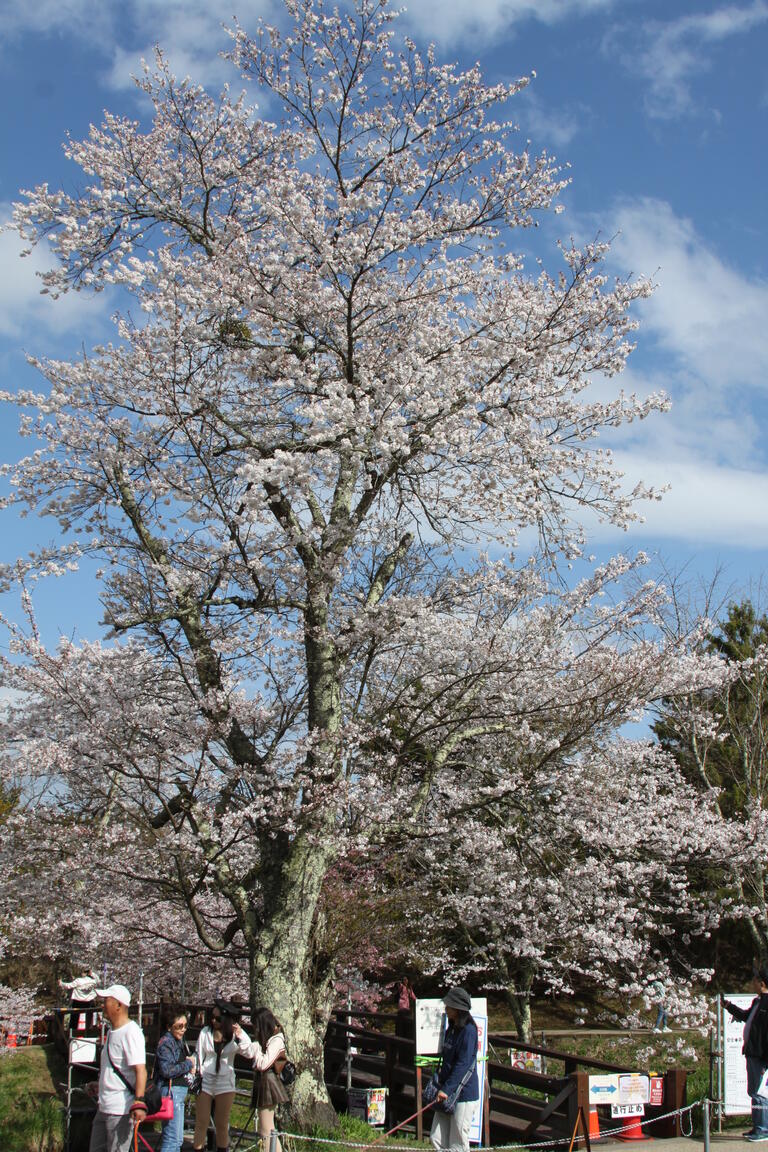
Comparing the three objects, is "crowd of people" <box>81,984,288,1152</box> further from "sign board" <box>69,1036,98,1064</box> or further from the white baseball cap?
"sign board" <box>69,1036,98,1064</box>

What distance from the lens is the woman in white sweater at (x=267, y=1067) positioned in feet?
22.8

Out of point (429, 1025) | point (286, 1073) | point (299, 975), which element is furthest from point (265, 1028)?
point (429, 1025)

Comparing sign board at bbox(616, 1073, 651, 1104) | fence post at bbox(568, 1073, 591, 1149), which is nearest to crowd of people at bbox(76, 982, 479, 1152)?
fence post at bbox(568, 1073, 591, 1149)

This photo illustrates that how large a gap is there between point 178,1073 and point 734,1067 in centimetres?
630

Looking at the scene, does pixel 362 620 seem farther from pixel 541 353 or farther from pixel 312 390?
pixel 541 353

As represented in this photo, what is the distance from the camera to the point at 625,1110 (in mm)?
9391

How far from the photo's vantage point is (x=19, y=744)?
1041 cm

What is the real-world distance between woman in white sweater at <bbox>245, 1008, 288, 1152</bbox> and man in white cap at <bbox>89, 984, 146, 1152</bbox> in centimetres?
133

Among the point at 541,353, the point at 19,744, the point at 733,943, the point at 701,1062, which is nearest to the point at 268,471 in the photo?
the point at 541,353

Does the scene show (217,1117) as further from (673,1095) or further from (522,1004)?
(522,1004)

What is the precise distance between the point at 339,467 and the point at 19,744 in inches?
186

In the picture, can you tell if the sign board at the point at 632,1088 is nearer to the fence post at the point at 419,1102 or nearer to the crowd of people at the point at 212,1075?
the fence post at the point at 419,1102

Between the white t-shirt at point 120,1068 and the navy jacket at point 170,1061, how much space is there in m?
1.51

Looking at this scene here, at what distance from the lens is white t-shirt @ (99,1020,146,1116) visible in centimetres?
581
